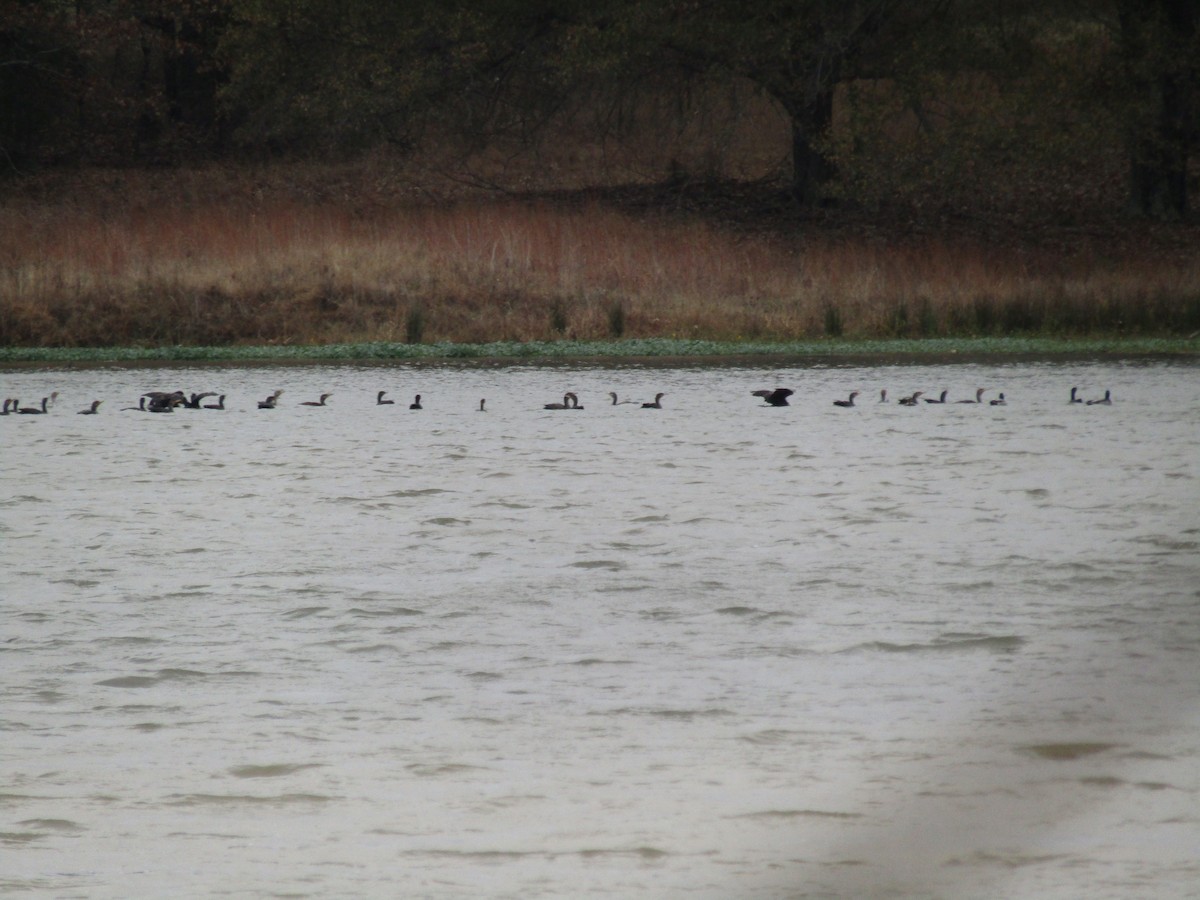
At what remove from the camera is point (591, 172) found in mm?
43062

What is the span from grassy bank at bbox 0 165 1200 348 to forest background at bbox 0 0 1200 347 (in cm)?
6

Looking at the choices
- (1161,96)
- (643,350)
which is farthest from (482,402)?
(1161,96)

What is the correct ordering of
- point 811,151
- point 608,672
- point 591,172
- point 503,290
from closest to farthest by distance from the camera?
point 608,672
point 503,290
point 811,151
point 591,172

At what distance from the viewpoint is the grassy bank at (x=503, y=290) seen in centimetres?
2644

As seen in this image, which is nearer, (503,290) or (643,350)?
(643,350)

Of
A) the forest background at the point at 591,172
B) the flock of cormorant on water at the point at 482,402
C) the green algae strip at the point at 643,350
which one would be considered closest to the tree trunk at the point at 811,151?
the forest background at the point at 591,172

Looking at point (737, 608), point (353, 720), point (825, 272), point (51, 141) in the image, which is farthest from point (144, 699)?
point (51, 141)

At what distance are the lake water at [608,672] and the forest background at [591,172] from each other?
1196cm

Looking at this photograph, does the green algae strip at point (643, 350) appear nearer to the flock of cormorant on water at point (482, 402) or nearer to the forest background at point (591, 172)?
the forest background at point (591, 172)

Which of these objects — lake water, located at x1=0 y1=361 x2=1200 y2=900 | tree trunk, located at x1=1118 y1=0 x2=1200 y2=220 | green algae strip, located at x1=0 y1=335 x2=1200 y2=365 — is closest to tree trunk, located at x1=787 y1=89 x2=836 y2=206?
tree trunk, located at x1=1118 y1=0 x2=1200 y2=220

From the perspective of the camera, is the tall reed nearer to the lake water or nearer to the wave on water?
the lake water

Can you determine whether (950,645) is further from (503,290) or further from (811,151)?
(811,151)

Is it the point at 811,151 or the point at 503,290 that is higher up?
the point at 811,151

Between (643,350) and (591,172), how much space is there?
18.6m
